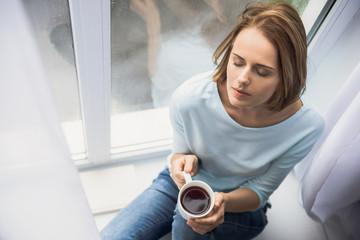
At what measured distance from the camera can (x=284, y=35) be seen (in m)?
0.73

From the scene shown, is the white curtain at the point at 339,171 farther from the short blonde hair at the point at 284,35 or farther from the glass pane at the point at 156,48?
the glass pane at the point at 156,48

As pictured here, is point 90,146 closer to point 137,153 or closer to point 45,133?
point 137,153

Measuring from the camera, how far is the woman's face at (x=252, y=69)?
29.2 inches

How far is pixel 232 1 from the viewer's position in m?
1.04

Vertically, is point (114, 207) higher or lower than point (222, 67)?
lower

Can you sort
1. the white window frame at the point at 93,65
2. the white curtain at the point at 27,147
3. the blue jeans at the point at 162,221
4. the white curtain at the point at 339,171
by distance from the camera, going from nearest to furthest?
the white curtain at the point at 27,147
the white window frame at the point at 93,65
the white curtain at the point at 339,171
the blue jeans at the point at 162,221

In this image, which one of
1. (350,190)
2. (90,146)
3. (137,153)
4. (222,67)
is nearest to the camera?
(222,67)

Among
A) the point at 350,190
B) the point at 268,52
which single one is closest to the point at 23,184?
the point at 268,52

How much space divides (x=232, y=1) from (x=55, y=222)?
31.3 inches

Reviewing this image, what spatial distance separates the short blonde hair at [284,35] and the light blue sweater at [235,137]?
158 millimetres

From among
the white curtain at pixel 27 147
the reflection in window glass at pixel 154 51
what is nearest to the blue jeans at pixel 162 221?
the reflection in window glass at pixel 154 51

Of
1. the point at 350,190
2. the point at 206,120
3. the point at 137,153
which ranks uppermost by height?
the point at 206,120

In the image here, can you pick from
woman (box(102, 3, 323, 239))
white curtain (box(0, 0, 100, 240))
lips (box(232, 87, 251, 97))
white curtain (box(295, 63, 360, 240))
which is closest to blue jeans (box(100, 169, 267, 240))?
woman (box(102, 3, 323, 239))

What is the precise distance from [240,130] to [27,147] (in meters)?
0.59
